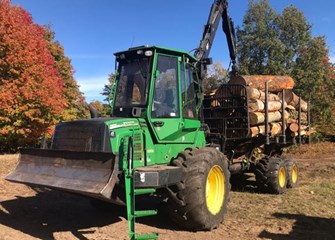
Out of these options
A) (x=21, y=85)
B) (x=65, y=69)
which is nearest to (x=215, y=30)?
(x=21, y=85)

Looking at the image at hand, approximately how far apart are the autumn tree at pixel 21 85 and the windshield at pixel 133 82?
13.6 m

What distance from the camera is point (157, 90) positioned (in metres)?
7.32

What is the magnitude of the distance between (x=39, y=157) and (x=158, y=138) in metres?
2.08

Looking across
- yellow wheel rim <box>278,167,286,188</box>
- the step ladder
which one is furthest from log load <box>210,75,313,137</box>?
the step ladder

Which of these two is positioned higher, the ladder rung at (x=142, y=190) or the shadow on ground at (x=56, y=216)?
the ladder rung at (x=142, y=190)

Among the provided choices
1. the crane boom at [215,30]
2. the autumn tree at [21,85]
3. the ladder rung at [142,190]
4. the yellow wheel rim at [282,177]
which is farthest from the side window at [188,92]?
the autumn tree at [21,85]

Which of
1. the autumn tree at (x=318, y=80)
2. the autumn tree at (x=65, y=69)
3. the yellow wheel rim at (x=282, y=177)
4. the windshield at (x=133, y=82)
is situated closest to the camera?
the windshield at (x=133, y=82)

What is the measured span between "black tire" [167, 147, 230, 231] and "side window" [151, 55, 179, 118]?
82 cm

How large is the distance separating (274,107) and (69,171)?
6.95m

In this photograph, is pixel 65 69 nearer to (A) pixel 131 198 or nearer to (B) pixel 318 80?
(B) pixel 318 80

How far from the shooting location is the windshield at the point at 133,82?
7.32m

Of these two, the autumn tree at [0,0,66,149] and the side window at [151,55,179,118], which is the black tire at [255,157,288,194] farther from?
the autumn tree at [0,0,66,149]

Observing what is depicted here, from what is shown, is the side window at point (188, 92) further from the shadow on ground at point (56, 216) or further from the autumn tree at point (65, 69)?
the autumn tree at point (65, 69)

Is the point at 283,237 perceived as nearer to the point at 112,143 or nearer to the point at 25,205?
the point at 112,143
